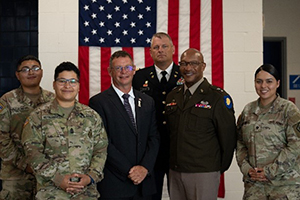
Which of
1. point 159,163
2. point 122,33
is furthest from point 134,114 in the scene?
point 122,33

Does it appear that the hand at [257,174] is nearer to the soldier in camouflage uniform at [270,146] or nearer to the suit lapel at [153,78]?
the soldier in camouflage uniform at [270,146]

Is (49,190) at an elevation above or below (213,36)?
below

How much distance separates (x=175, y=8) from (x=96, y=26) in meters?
0.94

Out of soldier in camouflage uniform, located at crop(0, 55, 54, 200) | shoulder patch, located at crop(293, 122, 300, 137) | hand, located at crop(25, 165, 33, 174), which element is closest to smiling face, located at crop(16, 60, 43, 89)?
soldier in camouflage uniform, located at crop(0, 55, 54, 200)

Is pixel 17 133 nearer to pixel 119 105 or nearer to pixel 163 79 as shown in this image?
pixel 119 105

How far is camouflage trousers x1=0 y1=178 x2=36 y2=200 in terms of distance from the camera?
294 centimetres

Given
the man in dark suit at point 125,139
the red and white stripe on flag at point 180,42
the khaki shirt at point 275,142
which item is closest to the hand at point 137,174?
the man in dark suit at point 125,139

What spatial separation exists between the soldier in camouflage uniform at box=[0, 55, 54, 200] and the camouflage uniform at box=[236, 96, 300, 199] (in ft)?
5.68

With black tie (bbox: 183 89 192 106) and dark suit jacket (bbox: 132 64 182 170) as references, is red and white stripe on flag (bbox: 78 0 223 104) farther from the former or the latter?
black tie (bbox: 183 89 192 106)

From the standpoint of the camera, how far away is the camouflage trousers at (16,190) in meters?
2.94

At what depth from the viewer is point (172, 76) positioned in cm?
329

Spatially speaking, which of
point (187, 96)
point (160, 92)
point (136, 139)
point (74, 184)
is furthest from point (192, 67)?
point (74, 184)

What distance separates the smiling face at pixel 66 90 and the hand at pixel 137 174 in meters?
0.65

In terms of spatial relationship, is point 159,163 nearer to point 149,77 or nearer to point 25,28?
point 149,77
